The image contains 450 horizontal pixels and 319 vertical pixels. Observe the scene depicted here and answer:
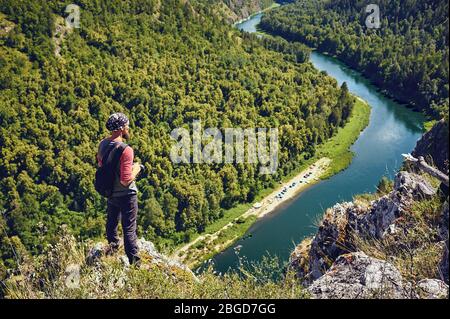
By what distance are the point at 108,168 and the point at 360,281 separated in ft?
13.0

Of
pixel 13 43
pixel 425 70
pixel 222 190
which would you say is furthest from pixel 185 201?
pixel 425 70

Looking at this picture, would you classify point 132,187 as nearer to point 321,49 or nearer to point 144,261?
point 144,261

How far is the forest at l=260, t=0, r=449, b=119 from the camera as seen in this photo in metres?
77.1

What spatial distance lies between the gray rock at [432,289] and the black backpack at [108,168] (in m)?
4.46

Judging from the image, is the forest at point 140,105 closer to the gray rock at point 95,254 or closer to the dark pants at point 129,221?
the gray rock at point 95,254

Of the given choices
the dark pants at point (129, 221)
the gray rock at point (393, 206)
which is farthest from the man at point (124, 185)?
the gray rock at point (393, 206)

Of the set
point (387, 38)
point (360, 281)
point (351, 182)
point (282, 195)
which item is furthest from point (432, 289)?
point (387, 38)

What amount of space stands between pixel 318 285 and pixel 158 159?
162 ft

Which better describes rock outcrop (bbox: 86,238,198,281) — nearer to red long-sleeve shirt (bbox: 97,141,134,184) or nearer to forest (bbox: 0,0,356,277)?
red long-sleeve shirt (bbox: 97,141,134,184)

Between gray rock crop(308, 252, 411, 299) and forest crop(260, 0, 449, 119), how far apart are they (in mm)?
60597

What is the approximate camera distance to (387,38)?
103 m

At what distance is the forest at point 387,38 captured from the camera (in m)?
77.1

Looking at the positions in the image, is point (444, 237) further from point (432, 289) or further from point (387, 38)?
point (387, 38)

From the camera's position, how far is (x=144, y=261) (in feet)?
26.2
